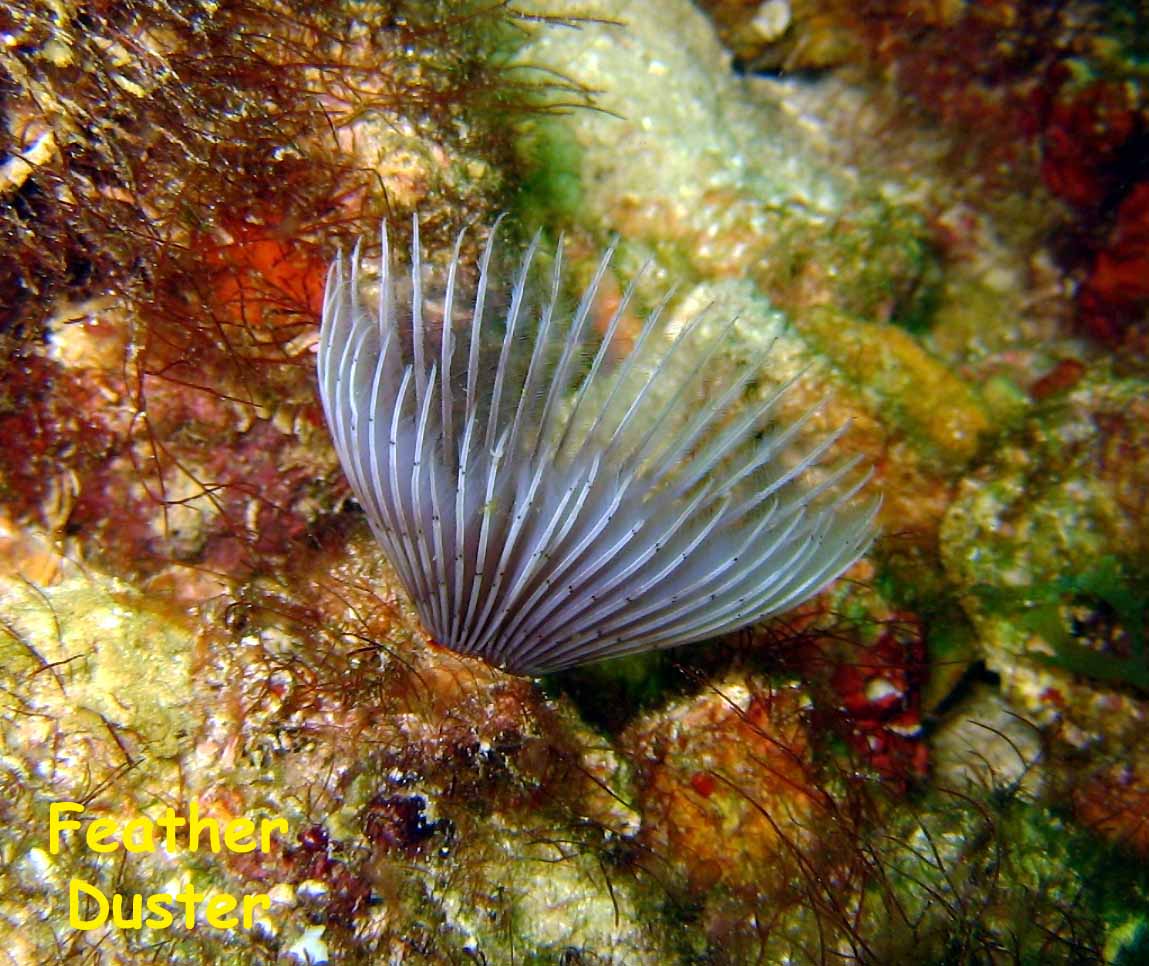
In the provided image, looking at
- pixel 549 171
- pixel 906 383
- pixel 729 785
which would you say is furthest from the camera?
pixel 906 383

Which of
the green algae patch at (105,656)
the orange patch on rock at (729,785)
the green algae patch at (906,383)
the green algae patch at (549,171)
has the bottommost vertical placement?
the orange patch on rock at (729,785)

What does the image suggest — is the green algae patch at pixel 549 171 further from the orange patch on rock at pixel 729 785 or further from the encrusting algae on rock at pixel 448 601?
the orange patch on rock at pixel 729 785

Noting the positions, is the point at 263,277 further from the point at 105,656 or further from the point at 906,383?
the point at 906,383

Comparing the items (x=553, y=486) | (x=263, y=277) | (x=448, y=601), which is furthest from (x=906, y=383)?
(x=263, y=277)

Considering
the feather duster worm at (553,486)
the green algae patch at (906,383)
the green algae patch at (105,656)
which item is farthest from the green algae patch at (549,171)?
the green algae patch at (105,656)

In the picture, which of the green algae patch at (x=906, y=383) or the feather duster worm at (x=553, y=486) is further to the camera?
the green algae patch at (x=906, y=383)

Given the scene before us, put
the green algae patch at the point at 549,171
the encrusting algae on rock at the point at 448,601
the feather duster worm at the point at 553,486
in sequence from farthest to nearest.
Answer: the green algae patch at the point at 549,171
the encrusting algae on rock at the point at 448,601
the feather duster worm at the point at 553,486
